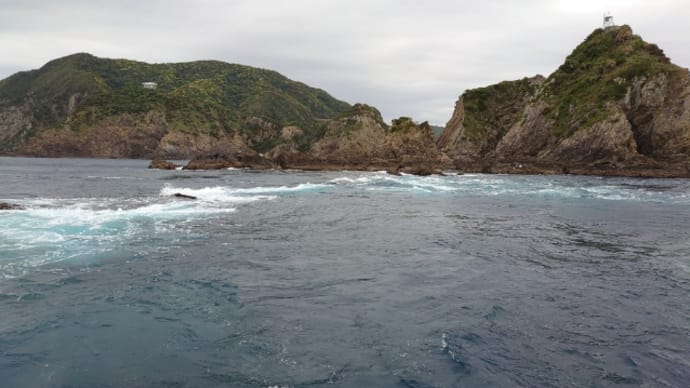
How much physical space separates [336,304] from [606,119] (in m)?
78.2

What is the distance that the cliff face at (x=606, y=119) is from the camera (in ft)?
224

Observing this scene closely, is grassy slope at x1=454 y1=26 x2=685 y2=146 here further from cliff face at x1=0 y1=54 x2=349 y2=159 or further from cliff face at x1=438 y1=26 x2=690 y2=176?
cliff face at x1=0 y1=54 x2=349 y2=159

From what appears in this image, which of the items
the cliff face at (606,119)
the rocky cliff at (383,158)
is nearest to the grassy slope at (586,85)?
the cliff face at (606,119)

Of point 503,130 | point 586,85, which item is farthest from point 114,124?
point 586,85

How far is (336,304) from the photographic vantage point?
1006 cm

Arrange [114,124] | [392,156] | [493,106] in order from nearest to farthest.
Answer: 1. [392,156]
2. [493,106]
3. [114,124]

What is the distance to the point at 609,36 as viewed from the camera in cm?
9550

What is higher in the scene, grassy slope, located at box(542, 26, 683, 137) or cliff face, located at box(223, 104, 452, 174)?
grassy slope, located at box(542, 26, 683, 137)

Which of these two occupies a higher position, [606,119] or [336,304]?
[606,119]

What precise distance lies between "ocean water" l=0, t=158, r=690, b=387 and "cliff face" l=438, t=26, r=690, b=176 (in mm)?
57493

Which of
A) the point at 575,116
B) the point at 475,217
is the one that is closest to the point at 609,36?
the point at 575,116

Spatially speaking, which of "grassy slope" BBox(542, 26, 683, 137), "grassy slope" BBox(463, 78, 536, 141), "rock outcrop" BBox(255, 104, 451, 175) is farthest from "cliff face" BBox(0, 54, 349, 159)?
"grassy slope" BBox(542, 26, 683, 137)

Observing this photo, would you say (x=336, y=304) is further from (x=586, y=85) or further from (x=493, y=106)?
(x=493, y=106)

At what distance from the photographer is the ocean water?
7.00m
